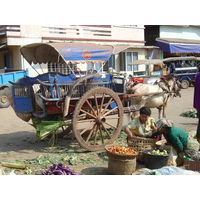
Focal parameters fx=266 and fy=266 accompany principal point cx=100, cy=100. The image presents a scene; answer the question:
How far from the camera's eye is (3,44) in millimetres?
14758

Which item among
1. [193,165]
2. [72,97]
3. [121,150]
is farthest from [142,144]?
[72,97]

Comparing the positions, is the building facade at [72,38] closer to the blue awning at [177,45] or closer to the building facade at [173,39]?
the blue awning at [177,45]

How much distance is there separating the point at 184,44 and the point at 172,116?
14.0 m

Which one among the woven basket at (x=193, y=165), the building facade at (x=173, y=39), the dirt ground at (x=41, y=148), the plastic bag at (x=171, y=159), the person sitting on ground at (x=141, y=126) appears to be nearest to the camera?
the woven basket at (x=193, y=165)

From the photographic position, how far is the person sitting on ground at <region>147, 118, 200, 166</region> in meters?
4.91

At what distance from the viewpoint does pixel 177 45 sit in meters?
21.8

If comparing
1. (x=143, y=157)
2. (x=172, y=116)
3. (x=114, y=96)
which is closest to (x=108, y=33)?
(x=172, y=116)

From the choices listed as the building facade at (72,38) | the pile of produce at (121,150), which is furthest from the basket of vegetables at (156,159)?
the building facade at (72,38)

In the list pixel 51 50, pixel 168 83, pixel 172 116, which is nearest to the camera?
pixel 51 50

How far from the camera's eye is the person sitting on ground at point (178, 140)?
491cm

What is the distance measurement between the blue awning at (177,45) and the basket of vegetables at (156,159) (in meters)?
17.9

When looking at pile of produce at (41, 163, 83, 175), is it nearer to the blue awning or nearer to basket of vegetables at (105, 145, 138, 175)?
basket of vegetables at (105, 145, 138, 175)

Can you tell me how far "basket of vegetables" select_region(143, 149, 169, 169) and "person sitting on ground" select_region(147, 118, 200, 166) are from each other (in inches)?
14.6
